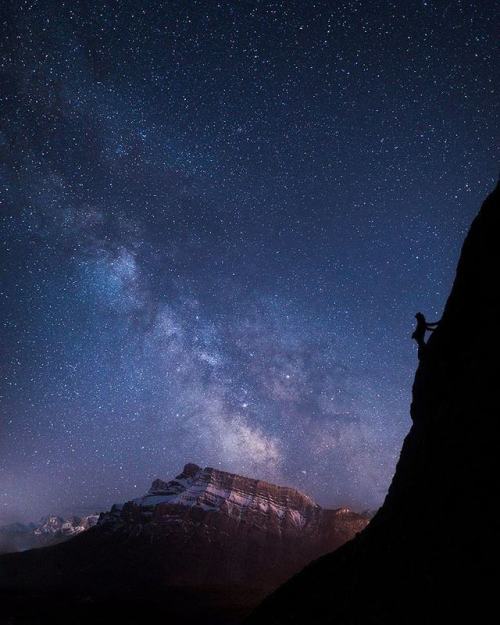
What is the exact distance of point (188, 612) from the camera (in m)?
69.2

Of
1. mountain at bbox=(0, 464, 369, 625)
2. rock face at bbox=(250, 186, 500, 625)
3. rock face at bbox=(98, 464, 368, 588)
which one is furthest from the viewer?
rock face at bbox=(98, 464, 368, 588)

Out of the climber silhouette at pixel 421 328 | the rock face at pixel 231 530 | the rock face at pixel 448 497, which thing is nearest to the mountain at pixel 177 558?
the rock face at pixel 231 530

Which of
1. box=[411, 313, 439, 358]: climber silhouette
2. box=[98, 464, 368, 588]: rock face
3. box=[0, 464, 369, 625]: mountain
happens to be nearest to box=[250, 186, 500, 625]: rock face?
box=[411, 313, 439, 358]: climber silhouette

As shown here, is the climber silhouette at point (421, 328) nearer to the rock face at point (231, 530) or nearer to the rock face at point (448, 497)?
the rock face at point (448, 497)

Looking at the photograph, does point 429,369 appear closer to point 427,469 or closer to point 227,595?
point 427,469

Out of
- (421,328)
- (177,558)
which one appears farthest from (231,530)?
(421,328)

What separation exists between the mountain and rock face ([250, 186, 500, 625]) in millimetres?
62184

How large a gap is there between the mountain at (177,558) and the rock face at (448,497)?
62184 mm

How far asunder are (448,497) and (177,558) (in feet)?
511

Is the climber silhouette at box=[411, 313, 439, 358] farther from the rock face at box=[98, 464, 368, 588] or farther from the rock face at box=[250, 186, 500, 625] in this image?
the rock face at box=[98, 464, 368, 588]

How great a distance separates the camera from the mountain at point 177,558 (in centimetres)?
7169

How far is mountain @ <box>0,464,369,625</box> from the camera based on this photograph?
7169cm

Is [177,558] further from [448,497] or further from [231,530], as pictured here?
[448,497]

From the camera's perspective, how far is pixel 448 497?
1115 cm
